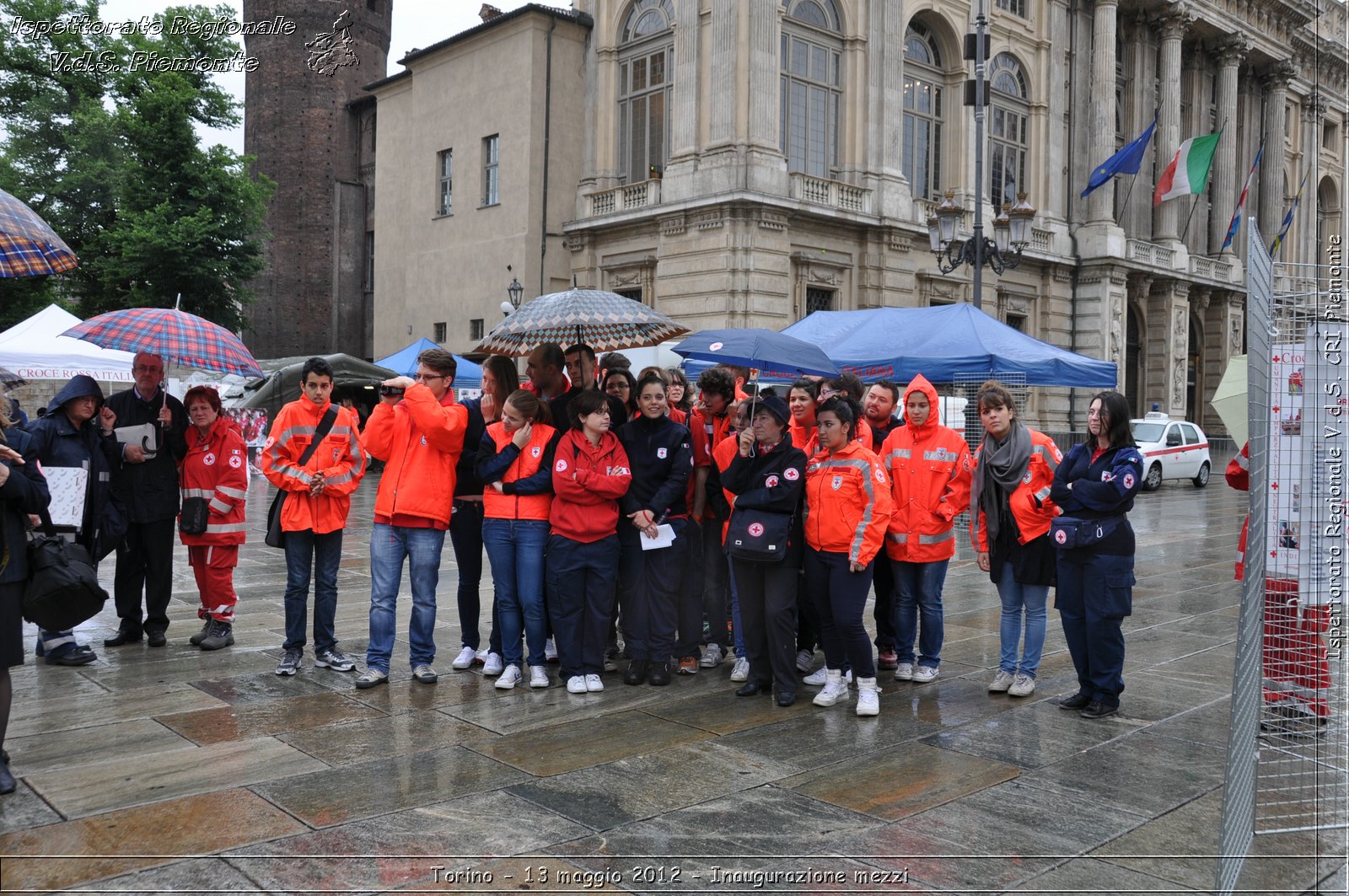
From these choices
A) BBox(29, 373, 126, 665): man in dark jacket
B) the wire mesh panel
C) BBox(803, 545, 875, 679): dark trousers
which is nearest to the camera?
the wire mesh panel

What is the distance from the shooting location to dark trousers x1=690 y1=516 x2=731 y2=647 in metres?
7.63

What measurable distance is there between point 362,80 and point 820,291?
934 inches

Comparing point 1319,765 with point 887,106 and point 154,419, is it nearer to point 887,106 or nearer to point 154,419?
point 154,419

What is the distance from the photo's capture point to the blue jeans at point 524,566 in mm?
6926

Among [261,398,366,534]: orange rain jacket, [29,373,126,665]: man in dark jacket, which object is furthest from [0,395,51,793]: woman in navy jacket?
[29,373,126,665]: man in dark jacket

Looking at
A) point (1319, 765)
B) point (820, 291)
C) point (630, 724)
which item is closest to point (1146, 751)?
point (1319, 765)

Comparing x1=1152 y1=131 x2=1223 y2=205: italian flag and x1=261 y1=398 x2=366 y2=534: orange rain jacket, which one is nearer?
x1=261 y1=398 x2=366 y2=534: orange rain jacket

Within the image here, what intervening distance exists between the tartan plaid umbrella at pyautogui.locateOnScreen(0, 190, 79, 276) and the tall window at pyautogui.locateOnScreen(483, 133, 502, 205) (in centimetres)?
2478

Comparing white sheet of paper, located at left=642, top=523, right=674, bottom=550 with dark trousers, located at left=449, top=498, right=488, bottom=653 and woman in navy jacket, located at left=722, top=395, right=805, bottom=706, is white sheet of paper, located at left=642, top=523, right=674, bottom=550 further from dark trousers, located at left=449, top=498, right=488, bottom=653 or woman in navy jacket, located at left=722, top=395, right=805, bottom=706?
dark trousers, located at left=449, top=498, right=488, bottom=653

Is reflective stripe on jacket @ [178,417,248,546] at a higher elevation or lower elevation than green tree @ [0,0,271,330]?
lower

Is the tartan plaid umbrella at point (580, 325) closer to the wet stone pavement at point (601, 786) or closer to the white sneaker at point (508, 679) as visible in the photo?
the white sneaker at point (508, 679)

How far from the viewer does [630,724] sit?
6086 millimetres

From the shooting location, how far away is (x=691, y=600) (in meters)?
7.48

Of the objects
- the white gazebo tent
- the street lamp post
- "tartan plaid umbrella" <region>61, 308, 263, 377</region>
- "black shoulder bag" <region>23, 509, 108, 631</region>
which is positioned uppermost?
the street lamp post
